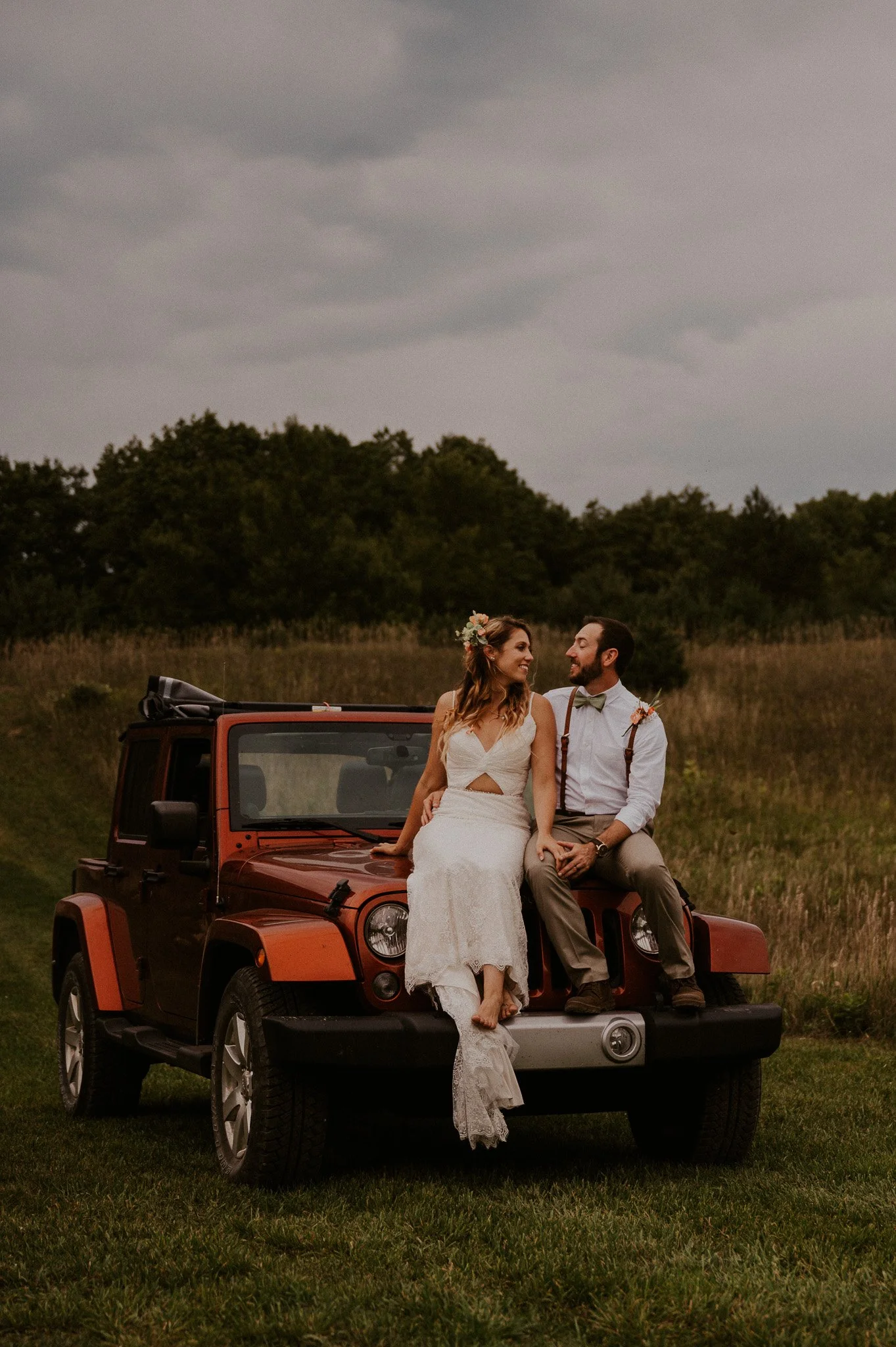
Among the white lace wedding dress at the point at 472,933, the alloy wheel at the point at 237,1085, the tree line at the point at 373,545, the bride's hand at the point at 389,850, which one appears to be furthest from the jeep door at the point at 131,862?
the tree line at the point at 373,545

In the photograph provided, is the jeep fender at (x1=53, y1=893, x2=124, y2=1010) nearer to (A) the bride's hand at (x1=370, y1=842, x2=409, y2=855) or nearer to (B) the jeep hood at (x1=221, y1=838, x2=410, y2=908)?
(B) the jeep hood at (x1=221, y1=838, x2=410, y2=908)

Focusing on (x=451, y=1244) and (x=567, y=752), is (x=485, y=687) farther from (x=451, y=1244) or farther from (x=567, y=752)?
(x=451, y=1244)

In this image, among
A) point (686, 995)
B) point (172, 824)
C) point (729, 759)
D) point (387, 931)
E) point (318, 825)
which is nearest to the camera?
point (387, 931)

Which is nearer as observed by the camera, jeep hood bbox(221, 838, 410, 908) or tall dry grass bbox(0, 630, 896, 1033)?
jeep hood bbox(221, 838, 410, 908)

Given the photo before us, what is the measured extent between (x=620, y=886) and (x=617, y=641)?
110cm

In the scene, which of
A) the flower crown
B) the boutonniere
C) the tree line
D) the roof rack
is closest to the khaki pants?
the boutonniere

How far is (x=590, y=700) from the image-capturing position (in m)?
6.83

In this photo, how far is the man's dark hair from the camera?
6.87m

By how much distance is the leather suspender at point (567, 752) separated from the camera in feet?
22.2

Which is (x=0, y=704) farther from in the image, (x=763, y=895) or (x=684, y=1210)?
(x=684, y=1210)

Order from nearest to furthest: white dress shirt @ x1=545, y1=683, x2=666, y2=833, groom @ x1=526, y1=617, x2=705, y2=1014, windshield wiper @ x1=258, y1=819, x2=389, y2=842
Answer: groom @ x1=526, y1=617, x2=705, y2=1014 → white dress shirt @ x1=545, y1=683, x2=666, y2=833 → windshield wiper @ x1=258, y1=819, x2=389, y2=842

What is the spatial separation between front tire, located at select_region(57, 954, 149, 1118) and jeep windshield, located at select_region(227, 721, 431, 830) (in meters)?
→ 1.84

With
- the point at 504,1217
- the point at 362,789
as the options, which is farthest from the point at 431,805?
the point at 504,1217

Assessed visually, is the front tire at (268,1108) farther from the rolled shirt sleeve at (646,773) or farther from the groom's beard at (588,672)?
the groom's beard at (588,672)
